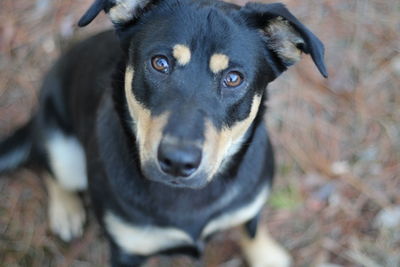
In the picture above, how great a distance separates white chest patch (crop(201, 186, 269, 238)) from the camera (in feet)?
9.12

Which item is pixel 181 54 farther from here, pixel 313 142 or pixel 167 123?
pixel 313 142

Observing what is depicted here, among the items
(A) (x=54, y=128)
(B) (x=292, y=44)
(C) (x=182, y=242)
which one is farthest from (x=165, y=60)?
(A) (x=54, y=128)

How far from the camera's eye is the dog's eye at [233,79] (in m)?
2.28

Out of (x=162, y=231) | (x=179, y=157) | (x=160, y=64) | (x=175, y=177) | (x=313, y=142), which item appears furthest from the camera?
(x=313, y=142)

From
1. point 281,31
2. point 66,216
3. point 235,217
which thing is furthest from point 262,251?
point 281,31

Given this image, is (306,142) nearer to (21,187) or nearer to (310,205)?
(310,205)

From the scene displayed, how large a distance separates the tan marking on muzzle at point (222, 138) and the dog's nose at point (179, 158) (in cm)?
8

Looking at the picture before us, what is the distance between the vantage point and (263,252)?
11.4 feet

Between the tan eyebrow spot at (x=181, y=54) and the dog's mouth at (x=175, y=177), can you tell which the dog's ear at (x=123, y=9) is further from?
the dog's mouth at (x=175, y=177)

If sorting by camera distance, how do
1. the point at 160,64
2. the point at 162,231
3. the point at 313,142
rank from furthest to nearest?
the point at 313,142, the point at 162,231, the point at 160,64

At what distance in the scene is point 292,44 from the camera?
7.94 feet

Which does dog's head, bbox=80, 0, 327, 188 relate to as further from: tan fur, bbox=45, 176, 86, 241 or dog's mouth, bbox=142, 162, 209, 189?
tan fur, bbox=45, 176, 86, 241

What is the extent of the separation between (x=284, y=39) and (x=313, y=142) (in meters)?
1.70

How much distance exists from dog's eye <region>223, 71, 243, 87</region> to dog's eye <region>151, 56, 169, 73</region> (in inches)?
10.6
